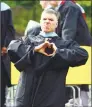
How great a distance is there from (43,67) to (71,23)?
2.10m

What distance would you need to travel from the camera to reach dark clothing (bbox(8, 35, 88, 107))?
18.1 feet

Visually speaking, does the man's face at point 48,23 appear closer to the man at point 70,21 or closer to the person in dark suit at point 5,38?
the man at point 70,21

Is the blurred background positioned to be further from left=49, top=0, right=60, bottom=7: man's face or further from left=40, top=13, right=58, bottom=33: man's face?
left=40, top=13, right=58, bottom=33: man's face

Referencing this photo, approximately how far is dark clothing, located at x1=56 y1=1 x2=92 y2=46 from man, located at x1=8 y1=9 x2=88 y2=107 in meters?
1.60

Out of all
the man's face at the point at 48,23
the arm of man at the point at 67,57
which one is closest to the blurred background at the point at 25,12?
the man's face at the point at 48,23

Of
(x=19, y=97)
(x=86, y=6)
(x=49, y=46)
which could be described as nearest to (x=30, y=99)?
(x=19, y=97)

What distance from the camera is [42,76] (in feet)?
18.2

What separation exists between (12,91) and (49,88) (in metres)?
3.04

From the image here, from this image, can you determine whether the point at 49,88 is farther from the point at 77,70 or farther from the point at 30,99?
the point at 77,70

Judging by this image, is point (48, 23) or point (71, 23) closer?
point (48, 23)

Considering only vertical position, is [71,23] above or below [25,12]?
below

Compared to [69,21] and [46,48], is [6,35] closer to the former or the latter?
[69,21]

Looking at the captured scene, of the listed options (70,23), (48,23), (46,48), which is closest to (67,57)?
(46,48)

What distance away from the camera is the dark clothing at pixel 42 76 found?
5.52m
